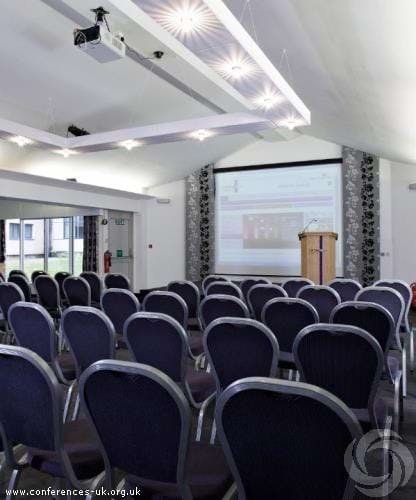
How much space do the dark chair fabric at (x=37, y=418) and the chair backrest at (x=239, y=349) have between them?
0.83m

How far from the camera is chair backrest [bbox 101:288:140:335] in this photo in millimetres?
3953

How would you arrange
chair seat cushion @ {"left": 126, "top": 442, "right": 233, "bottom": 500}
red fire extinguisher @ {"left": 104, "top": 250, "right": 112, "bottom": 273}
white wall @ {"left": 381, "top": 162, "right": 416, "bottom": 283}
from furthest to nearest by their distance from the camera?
red fire extinguisher @ {"left": 104, "top": 250, "right": 112, "bottom": 273} → white wall @ {"left": 381, "top": 162, "right": 416, "bottom": 283} → chair seat cushion @ {"left": 126, "top": 442, "right": 233, "bottom": 500}

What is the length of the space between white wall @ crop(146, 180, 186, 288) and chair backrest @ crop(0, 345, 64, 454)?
1029cm

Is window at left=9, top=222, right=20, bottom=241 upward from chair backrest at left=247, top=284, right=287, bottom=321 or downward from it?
upward

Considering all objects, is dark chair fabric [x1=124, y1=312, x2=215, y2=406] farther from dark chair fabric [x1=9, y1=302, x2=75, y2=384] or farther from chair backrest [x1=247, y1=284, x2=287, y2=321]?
chair backrest [x1=247, y1=284, x2=287, y2=321]

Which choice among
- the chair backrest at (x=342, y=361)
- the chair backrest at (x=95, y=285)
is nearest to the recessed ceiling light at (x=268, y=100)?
the chair backrest at (x=342, y=361)

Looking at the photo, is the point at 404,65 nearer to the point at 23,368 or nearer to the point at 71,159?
the point at 23,368

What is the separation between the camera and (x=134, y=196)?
1134 cm

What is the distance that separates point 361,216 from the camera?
10008 millimetres

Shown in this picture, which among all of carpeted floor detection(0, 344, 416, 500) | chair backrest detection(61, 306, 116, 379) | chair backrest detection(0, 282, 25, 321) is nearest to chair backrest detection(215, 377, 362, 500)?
carpeted floor detection(0, 344, 416, 500)

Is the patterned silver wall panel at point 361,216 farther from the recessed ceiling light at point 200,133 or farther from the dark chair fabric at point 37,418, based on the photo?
the dark chair fabric at point 37,418

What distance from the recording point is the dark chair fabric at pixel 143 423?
137 cm

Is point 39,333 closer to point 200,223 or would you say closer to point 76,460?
point 76,460

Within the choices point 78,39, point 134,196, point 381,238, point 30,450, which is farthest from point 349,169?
point 30,450
